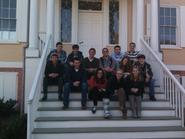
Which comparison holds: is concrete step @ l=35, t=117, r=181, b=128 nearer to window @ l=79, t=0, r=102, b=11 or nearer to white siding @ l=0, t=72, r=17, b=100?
white siding @ l=0, t=72, r=17, b=100

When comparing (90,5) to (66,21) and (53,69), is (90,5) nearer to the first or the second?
(66,21)

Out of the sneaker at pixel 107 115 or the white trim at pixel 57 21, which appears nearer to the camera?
the sneaker at pixel 107 115

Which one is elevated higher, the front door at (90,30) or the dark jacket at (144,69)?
the front door at (90,30)

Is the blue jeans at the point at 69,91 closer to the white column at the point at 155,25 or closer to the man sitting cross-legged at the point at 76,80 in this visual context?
the man sitting cross-legged at the point at 76,80

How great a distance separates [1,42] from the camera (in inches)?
591

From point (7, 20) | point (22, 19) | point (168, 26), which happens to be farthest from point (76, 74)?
point (168, 26)

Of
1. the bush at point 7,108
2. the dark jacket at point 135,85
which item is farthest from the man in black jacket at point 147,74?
the bush at point 7,108

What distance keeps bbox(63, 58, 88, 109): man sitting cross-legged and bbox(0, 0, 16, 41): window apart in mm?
4532

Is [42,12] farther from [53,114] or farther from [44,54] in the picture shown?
[53,114]

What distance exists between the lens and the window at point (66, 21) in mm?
15086

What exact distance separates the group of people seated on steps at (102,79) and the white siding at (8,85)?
120 inches

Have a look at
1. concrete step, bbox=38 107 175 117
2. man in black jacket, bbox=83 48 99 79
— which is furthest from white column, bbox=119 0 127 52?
concrete step, bbox=38 107 175 117

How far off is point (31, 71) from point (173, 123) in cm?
451

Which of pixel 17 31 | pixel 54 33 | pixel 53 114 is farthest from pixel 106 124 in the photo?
pixel 17 31
